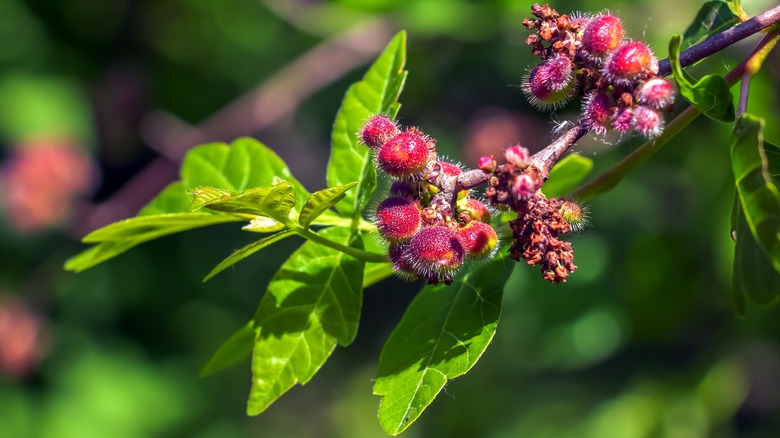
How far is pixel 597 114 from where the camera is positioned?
1.26 m

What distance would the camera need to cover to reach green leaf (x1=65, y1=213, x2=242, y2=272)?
1431 millimetres

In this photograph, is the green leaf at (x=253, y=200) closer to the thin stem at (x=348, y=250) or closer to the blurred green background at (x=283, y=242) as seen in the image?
the thin stem at (x=348, y=250)

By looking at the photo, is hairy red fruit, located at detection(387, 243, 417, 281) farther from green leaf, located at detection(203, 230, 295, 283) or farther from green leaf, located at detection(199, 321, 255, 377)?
green leaf, located at detection(199, 321, 255, 377)

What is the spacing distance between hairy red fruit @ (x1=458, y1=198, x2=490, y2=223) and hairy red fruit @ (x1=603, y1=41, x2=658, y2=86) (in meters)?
0.28

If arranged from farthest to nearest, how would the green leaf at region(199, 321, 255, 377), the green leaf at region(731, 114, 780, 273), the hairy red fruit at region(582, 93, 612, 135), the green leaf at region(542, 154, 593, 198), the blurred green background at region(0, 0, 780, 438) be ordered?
the blurred green background at region(0, 0, 780, 438) → the green leaf at region(542, 154, 593, 198) → the green leaf at region(199, 321, 255, 377) → the hairy red fruit at region(582, 93, 612, 135) → the green leaf at region(731, 114, 780, 273)

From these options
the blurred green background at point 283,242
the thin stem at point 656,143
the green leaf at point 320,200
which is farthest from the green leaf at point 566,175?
the blurred green background at point 283,242

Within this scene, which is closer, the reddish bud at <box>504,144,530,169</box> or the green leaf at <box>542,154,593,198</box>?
the reddish bud at <box>504,144,530,169</box>

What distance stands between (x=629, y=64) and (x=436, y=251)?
1.29 feet

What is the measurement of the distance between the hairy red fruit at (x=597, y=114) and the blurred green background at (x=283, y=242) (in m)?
1.85

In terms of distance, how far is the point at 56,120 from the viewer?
415cm

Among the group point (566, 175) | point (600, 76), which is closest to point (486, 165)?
point (600, 76)

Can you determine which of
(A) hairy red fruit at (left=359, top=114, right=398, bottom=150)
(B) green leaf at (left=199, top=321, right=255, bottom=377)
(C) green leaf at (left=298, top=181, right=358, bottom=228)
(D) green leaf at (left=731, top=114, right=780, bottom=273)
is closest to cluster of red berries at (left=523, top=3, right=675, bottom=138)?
(D) green leaf at (left=731, top=114, right=780, bottom=273)

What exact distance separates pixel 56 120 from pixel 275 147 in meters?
1.27

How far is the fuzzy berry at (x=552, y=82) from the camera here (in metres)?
1.30
